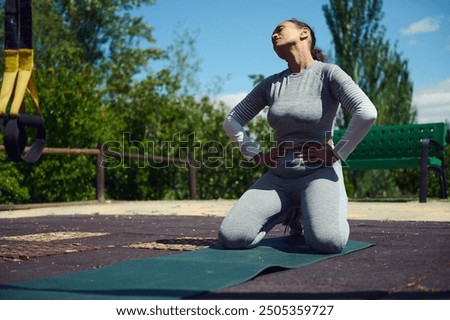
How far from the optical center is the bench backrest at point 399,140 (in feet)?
28.0

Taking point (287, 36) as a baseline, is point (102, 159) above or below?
below

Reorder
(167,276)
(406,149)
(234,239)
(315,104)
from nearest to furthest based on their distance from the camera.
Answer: (167,276)
(234,239)
(315,104)
(406,149)

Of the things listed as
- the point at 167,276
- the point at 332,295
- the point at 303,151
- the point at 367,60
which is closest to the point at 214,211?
the point at 303,151

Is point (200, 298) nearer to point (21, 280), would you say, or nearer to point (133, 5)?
point (21, 280)

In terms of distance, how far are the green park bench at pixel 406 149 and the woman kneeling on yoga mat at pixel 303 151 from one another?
4.72 meters

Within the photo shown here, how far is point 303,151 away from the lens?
142 inches

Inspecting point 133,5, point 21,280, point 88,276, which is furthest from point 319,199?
point 133,5

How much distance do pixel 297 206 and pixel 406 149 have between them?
5.42 m

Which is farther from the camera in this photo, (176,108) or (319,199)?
(176,108)

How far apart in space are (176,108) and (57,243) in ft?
24.8

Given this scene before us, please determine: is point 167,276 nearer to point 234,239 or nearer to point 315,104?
point 234,239

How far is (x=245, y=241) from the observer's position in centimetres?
347

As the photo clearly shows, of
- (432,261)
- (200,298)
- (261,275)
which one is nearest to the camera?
(200,298)

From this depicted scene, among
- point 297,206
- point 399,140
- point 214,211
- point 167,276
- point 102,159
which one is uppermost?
point 399,140
